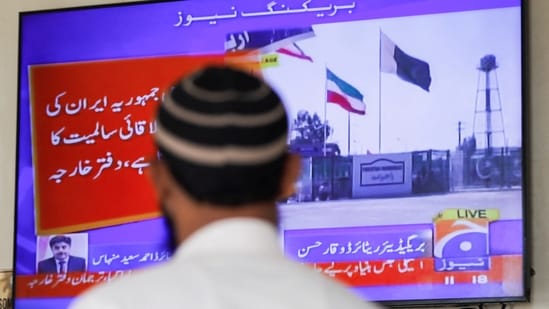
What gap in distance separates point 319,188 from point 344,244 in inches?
5.6

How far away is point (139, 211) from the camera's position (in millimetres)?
2555

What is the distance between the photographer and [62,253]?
258cm

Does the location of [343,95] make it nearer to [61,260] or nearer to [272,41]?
[272,41]

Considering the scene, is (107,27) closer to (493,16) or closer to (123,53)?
(123,53)

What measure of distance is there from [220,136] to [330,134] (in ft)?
4.86

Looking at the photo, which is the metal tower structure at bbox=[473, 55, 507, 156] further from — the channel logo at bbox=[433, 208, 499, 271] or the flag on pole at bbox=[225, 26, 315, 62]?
the flag on pole at bbox=[225, 26, 315, 62]

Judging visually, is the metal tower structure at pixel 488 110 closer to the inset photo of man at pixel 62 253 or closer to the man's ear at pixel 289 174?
the inset photo of man at pixel 62 253

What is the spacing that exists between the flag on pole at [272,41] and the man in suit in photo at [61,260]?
0.62m

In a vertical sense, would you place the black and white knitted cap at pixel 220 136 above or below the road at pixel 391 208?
above

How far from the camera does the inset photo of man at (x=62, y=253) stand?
8.39 ft

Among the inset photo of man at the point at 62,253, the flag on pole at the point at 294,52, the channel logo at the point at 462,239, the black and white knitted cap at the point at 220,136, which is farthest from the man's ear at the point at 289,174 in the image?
the inset photo of man at the point at 62,253

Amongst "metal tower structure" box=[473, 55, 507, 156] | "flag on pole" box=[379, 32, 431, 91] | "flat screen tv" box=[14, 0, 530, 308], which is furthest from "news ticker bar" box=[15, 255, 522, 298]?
"flag on pole" box=[379, 32, 431, 91]

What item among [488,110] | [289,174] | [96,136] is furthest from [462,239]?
[289,174]

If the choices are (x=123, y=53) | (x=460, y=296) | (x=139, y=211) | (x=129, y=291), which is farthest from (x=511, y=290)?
(x=129, y=291)
